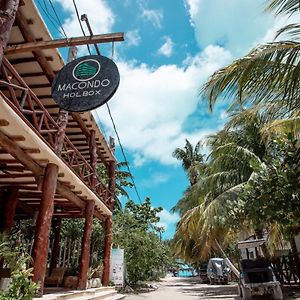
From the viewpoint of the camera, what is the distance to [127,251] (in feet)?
60.3

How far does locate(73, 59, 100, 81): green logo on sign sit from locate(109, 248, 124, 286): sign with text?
986 cm

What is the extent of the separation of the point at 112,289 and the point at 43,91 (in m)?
8.15

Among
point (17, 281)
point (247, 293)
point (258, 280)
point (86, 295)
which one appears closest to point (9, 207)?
point (86, 295)

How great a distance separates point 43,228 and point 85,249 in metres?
3.54

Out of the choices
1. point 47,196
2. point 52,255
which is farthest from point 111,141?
point 47,196

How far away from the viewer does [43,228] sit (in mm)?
7387

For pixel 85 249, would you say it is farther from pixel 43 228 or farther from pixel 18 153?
pixel 18 153

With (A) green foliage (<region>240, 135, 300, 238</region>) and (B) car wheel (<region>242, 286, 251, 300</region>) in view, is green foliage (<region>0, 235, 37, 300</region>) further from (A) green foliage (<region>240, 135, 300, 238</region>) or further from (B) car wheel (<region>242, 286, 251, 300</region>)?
(B) car wheel (<region>242, 286, 251, 300</region>)

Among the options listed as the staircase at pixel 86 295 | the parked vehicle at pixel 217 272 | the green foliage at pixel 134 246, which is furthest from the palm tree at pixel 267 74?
the parked vehicle at pixel 217 272

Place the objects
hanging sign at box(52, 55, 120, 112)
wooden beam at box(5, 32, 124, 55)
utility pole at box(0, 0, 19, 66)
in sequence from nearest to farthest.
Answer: utility pole at box(0, 0, 19, 66), wooden beam at box(5, 32, 124, 55), hanging sign at box(52, 55, 120, 112)

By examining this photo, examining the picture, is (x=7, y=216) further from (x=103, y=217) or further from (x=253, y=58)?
(x=253, y=58)

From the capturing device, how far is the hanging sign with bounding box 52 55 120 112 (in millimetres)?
6055

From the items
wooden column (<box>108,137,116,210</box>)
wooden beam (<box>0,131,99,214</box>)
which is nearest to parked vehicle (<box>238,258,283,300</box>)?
wooden column (<box>108,137,116,210</box>)

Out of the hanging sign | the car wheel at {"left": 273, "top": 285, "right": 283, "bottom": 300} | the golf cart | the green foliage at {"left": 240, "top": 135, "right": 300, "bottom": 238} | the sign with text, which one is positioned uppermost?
the hanging sign
